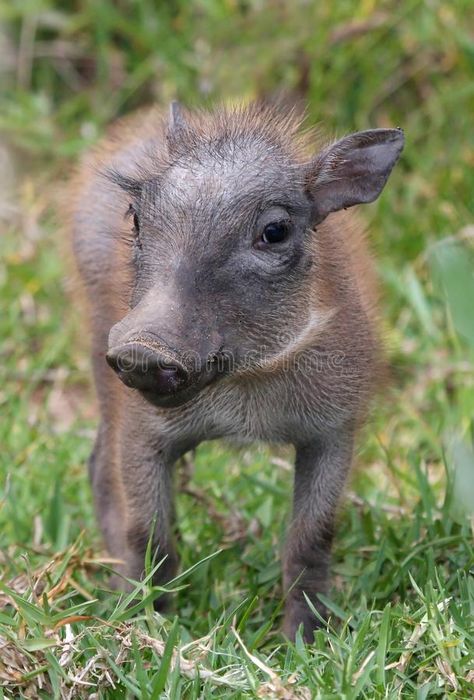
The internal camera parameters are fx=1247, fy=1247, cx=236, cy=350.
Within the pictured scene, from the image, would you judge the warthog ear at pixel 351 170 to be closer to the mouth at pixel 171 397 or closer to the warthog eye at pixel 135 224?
the warthog eye at pixel 135 224

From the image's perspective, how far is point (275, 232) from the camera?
3652 mm

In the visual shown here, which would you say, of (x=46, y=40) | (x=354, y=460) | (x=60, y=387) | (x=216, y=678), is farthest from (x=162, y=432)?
(x=46, y=40)

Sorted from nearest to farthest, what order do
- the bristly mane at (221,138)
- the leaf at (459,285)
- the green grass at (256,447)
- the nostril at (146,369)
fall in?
the leaf at (459,285) → the nostril at (146,369) → the green grass at (256,447) → the bristly mane at (221,138)

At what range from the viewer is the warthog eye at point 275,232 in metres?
3.63

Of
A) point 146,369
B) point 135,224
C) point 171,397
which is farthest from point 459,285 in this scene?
point 135,224

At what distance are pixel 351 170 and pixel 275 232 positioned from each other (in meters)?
0.39

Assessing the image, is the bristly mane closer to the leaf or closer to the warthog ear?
the warthog ear

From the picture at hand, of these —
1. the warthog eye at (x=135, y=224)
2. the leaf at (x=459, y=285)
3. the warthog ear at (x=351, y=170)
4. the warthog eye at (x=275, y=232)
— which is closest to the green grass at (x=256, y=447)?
the leaf at (x=459, y=285)

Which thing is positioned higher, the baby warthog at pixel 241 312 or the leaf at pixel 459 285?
the leaf at pixel 459 285

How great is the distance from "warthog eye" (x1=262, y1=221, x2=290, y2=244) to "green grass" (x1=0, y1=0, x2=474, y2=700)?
54 centimetres

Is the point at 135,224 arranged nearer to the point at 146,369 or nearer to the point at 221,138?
the point at 221,138

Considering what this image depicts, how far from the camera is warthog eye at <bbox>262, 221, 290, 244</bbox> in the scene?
3.63 metres

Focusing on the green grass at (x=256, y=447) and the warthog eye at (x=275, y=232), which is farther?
the warthog eye at (x=275, y=232)

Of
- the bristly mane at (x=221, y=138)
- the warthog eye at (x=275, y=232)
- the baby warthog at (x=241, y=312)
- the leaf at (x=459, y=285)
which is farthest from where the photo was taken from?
the bristly mane at (x=221, y=138)
